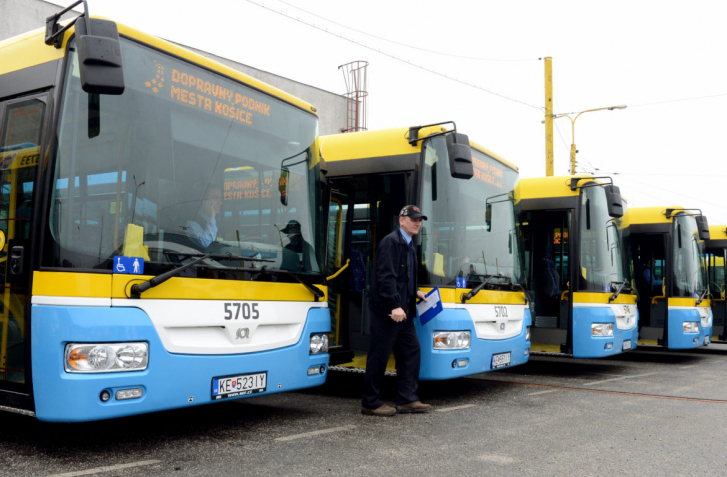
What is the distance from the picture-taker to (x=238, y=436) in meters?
5.59

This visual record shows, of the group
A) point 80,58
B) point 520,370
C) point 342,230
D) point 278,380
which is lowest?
point 520,370

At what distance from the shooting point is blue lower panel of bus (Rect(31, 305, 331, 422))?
168 inches

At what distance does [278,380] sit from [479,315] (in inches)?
109

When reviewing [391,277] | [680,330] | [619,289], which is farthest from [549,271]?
[391,277]

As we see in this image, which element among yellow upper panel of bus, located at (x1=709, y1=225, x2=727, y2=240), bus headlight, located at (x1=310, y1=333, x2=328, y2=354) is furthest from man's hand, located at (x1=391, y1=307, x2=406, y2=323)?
yellow upper panel of bus, located at (x1=709, y1=225, x2=727, y2=240)

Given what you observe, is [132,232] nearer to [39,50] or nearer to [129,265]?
[129,265]

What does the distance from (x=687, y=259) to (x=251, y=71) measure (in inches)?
674

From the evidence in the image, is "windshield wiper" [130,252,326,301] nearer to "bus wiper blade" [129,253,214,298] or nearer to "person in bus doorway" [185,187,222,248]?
"bus wiper blade" [129,253,214,298]

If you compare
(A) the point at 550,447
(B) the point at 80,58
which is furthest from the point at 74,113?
(A) the point at 550,447

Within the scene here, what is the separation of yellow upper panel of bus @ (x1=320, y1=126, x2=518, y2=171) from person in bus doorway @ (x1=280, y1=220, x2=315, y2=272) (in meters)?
1.93

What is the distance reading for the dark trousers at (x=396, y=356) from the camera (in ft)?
21.8

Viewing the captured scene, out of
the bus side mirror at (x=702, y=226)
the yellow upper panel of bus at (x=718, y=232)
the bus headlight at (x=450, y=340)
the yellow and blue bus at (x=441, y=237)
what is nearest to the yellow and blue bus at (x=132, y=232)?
the bus headlight at (x=450, y=340)

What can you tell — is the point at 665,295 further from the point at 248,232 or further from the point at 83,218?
the point at 83,218

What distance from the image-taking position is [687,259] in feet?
42.2
